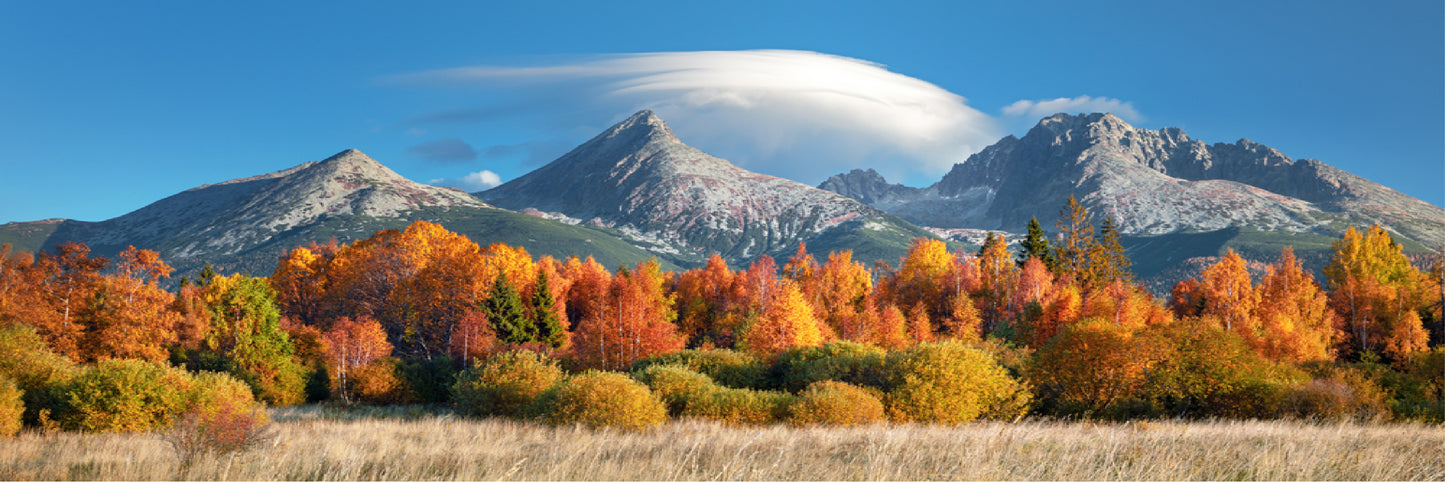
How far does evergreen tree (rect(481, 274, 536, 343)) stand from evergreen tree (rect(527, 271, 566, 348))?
5.57 ft

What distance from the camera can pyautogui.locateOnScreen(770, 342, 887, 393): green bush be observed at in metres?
34.5

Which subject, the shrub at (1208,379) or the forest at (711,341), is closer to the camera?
the forest at (711,341)

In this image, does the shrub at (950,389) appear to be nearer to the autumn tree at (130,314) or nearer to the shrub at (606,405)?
the shrub at (606,405)

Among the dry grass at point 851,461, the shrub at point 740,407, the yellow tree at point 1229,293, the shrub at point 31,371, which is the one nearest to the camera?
the dry grass at point 851,461

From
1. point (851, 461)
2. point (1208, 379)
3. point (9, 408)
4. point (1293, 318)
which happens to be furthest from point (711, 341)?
point (1293, 318)

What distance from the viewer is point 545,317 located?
6950cm

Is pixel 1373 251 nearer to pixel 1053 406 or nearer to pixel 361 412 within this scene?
pixel 1053 406

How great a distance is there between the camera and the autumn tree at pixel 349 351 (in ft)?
190

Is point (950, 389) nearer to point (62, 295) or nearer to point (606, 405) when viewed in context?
point (606, 405)

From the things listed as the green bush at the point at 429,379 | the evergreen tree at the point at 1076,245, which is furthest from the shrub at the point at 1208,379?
the evergreen tree at the point at 1076,245

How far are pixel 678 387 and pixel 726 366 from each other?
10.00m

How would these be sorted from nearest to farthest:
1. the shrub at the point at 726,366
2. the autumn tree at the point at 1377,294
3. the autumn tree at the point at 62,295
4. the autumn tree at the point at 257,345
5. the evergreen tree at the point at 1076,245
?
the shrub at the point at 726,366, the autumn tree at the point at 62,295, the autumn tree at the point at 257,345, the autumn tree at the point at 1377,294, the evergreen tree at the point at 1076,245

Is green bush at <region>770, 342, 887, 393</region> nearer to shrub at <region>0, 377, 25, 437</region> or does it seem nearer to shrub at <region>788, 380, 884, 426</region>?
shrub at <region>788, 380, 884, 426</region>

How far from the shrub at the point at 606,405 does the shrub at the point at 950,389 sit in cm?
929
